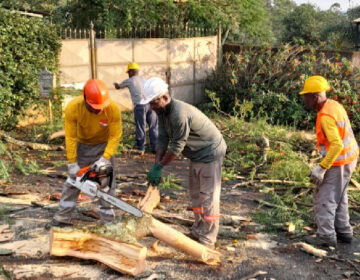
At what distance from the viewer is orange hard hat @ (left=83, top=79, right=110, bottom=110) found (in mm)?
4238

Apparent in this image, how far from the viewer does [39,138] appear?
9047mm

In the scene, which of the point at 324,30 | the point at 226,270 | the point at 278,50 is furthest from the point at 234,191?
the point at 324,30

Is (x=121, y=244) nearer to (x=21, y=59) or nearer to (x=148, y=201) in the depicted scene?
(x=148, y=201)

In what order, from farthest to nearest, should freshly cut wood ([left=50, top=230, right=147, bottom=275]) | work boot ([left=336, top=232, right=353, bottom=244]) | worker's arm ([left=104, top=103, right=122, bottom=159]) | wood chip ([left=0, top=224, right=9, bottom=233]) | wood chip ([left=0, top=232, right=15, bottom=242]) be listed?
work boot ([left=336, top=232, right=353, bottom=244]), wood chip ([left=0, top=224, right=9, bottom=233]), worker's arm ([left=104, top=103, right=122, bottom=159]), wood chip ([left=0, top=232, right=15, bottom=242]), freshly cut wood ([left=50, top=230, right=147, bottom=275])

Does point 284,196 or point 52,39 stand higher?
point 52,39

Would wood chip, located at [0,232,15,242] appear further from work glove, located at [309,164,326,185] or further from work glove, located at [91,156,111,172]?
work glove, located at [309,164,326,185]

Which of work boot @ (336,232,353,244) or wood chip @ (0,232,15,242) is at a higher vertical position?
wood chip @ (0,232,15,242)

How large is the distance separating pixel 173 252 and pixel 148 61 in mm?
8428

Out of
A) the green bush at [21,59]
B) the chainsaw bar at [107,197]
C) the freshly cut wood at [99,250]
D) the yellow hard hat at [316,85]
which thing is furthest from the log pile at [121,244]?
the green bush at [21,59]

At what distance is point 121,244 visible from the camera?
381 cm

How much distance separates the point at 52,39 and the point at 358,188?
761 centimetres

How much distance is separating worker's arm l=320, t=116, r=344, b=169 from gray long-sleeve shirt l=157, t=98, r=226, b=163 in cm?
107

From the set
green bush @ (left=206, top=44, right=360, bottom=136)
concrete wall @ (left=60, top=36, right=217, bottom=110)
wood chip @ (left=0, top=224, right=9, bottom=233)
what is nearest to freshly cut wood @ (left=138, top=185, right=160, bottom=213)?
wood chip @ (left=0, top=224, right=9, bottom=233)

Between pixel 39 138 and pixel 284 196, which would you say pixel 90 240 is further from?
pixel 39 138
